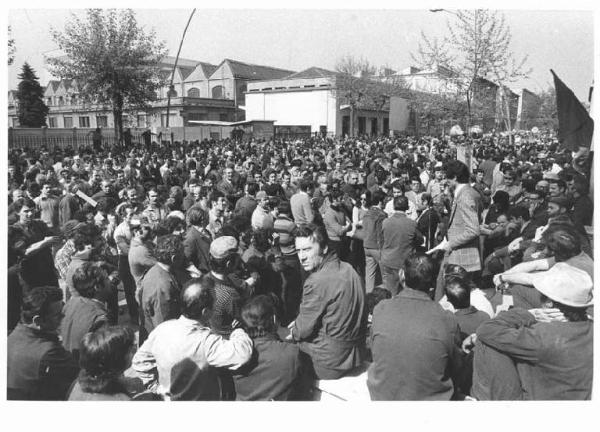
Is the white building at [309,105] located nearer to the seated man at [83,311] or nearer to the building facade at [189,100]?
Result: the building facade at [189,100]

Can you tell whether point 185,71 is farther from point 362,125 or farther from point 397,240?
point 397,240

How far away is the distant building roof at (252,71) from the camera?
2267 inches

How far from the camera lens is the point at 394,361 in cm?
298

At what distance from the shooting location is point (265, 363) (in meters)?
3.19

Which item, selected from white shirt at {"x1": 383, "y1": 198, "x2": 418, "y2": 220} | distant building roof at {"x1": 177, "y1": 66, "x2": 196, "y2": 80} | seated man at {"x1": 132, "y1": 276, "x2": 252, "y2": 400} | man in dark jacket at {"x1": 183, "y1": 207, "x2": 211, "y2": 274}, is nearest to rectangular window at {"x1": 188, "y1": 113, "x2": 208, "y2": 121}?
distant building roof at {"x1": 177, "y1": 66, "x2": 196, "y2": 80}

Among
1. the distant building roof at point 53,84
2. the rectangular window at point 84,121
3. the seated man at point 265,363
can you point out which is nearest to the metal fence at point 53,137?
the rectangular window at point 84,121

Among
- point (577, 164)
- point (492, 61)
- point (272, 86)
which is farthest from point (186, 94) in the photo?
point (577, 164)

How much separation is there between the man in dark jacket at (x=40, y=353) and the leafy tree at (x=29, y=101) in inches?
2157

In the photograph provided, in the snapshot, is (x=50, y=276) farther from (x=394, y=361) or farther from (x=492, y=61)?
(x=492, y=61)

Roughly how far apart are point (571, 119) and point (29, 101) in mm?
56504

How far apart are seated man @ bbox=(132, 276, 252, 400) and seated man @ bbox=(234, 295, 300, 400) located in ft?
0.27

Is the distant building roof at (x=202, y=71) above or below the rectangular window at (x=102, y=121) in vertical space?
above

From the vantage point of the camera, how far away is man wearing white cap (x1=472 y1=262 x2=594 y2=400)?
9.05 feet
